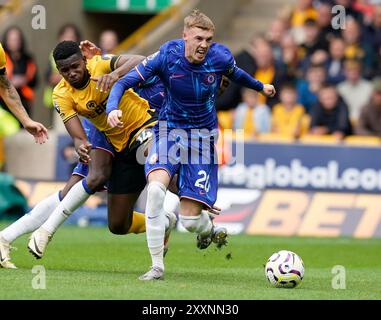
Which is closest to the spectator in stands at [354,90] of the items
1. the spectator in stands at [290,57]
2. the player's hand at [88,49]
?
the spectator in stands at [290,57]

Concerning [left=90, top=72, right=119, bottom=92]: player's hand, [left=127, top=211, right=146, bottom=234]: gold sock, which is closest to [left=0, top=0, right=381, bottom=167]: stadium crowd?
[left=127, top=211, right=146, bottom=234]: gold sock

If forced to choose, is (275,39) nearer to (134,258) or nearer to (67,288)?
(134,258)

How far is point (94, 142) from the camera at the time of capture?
440 inches

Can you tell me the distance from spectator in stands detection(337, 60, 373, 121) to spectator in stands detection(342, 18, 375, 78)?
172 mm

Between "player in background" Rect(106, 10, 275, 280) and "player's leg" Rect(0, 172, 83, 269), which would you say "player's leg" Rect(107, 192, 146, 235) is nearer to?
"player's leg" Rect(0, 172, 83, 269)

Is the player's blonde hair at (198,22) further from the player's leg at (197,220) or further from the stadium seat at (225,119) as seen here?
the stadium seat at (225,119)

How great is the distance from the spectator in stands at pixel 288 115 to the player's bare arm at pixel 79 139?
712cm

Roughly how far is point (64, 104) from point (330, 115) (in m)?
7.39

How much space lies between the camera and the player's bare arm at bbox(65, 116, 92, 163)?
34.2 feet

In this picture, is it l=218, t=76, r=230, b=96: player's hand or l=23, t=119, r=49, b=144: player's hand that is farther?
l=218, t=76, r=230, b=96: player's hand

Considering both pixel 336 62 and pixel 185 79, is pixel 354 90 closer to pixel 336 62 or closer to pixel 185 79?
pixel 336 62

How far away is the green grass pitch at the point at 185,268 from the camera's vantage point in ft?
29.5

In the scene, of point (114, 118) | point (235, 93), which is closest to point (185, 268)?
point (114, 118)
